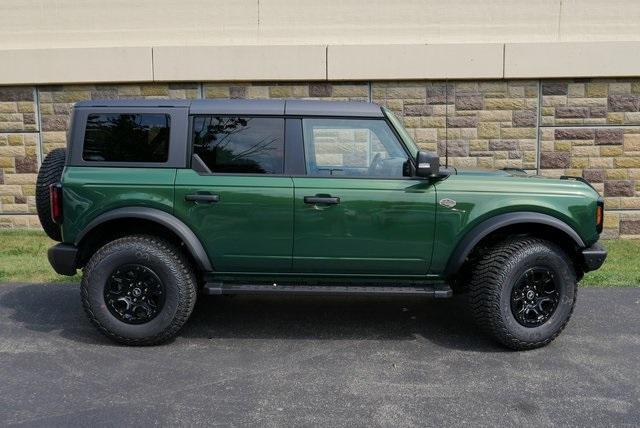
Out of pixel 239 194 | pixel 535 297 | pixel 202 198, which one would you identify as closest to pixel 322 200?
pixel 239 194

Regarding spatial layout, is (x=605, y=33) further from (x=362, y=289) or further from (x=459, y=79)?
(x=362, y=289)

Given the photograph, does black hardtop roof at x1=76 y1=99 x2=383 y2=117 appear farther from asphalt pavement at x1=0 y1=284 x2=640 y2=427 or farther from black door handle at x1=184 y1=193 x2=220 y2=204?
asphalt pavement at x1=0 y1=284 x2=640 y2=427

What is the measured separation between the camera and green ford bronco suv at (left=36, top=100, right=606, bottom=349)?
4.44m

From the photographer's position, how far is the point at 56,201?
4500 millimetres

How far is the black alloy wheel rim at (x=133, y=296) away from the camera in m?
4.50

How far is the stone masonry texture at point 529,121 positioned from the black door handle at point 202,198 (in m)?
4.50

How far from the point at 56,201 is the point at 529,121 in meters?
6.60

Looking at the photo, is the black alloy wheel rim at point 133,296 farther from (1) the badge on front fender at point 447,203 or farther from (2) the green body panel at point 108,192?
(1) the badge on front fender at point 447,203

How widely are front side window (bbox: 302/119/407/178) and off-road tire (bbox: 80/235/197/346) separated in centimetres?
129

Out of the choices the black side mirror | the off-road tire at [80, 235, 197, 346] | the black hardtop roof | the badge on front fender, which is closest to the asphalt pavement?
the off-road tire at [80, 235, 197, 346]

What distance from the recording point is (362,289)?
14.8 feet

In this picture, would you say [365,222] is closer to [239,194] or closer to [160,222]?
[239,194]

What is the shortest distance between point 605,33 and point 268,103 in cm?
622

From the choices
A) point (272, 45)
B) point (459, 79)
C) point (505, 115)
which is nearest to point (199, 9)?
point (272, 45)
